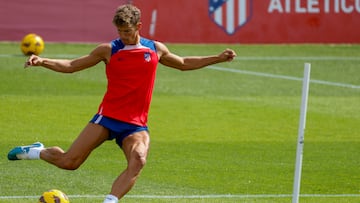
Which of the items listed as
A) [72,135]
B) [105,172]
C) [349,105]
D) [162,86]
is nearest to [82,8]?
[162,86]

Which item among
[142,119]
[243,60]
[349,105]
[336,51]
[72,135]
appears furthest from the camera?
[336,51]

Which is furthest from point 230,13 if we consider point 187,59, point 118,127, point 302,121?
point 302,121

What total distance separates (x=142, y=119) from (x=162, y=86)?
513 inches

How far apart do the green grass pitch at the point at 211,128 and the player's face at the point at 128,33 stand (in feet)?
7.06

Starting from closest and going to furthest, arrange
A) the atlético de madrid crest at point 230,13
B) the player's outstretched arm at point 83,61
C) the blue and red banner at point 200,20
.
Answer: the player's outstretched arm at point 83,61
the blue and red banner at point 200,20
the atlético de madrid crest at point 230,13

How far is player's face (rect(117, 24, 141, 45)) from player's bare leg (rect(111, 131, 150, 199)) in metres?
1.02

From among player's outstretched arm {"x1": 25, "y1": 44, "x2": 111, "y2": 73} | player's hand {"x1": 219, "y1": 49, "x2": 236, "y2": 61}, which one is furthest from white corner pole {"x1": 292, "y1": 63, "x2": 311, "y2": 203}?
player's outstretched arm {"x1": 25, "y1": 44, "x2": 111, "y2": 73}

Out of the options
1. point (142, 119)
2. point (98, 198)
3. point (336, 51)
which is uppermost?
Result: point (336, 51)

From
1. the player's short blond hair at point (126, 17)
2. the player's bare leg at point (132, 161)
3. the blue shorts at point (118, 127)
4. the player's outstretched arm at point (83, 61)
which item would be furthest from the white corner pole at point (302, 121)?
the player's outstretched arm at point (83, 61)

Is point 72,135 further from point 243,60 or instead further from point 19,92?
point 243,60

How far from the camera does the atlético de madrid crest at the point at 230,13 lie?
3225cm

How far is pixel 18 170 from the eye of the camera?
14477 millimetres

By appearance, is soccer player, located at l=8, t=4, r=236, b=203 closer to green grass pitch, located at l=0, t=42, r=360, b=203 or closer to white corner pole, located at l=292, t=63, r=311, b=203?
green grass pitch, located at l=0, t=42, r=360, b=203

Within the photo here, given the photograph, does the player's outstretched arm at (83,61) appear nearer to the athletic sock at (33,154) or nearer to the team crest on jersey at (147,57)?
the team crest on jersey at (147,57)
